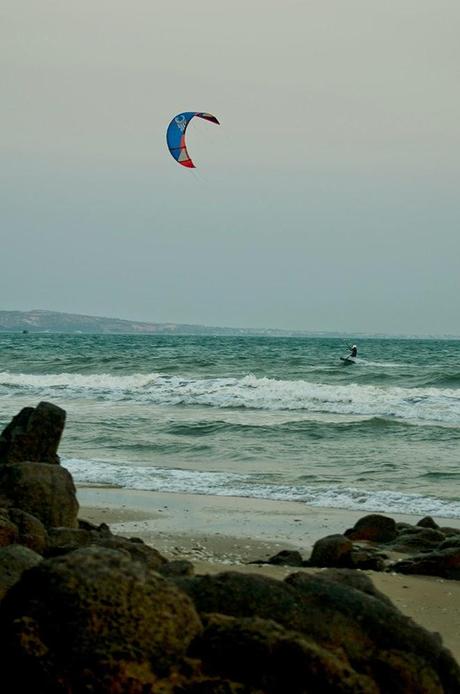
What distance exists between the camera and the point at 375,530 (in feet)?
33.0

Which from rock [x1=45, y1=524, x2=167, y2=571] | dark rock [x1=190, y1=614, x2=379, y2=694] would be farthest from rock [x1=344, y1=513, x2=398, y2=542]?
dark rock [x1=190, y1=614, x2=379, y2=694]

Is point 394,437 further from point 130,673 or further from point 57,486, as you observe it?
point 130,673

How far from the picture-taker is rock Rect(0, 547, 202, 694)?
345 cm

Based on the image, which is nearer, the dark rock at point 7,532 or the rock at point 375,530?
the dark rock at point 7,532

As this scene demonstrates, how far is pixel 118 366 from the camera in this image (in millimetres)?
41031

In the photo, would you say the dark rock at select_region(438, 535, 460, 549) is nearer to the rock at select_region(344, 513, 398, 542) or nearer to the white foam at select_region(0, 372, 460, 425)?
the rock at select_region(344, 513, 398, 542)

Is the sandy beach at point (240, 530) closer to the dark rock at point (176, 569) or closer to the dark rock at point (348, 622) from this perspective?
the dark rock at point (176, 569)

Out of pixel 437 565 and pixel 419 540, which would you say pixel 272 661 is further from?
pixel 419 540

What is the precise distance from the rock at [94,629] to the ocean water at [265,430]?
8688mm

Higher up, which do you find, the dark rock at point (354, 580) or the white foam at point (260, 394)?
the dark rock at point (354, 580)

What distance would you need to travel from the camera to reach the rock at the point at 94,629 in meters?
3.45

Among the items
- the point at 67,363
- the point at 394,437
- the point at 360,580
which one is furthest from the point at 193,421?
the point at 67,363

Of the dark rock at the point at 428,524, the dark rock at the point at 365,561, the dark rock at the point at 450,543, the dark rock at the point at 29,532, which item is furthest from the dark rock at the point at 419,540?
the dark rock at the point at 29,532

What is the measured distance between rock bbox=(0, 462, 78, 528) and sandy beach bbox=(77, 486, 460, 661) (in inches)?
43.0
